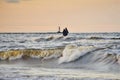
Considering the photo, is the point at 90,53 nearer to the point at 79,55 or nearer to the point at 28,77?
the point at 79,55

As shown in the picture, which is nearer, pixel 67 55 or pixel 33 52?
pixel 67 55

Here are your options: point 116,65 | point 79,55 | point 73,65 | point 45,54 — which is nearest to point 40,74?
point 73,65

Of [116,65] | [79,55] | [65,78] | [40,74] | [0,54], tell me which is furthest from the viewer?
[0,54]

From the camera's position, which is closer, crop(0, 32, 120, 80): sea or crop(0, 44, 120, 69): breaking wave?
crop(0, 32, 120, 80): sea

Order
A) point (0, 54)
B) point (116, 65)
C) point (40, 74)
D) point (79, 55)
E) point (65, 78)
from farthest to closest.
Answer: point (0, 54)
point (79, 55)
point (116, 65)
point (40, 74)
point (65, 78)

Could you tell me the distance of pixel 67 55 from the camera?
13320mm

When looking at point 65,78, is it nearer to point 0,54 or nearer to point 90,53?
point 90,53

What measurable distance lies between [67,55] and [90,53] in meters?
1.01

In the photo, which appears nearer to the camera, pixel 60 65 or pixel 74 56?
pixel 60 65

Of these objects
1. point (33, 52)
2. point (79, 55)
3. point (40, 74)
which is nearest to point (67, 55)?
point (79, 55)

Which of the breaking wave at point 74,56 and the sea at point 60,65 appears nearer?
the sea at point 60,65

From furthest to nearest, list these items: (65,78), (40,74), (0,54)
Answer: (0,54) → (40,74) → (65,78)

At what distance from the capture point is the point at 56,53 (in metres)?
14.4

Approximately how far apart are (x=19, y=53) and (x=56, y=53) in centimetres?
180
